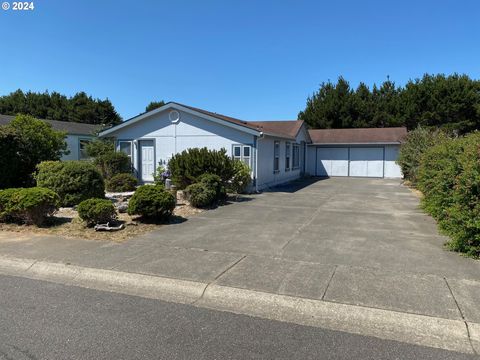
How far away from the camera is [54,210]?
8.90m

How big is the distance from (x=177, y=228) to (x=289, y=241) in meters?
2.76

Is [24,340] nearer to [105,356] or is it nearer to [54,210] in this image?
[105,356]

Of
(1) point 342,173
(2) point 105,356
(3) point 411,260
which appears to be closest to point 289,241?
(3) point 411,260

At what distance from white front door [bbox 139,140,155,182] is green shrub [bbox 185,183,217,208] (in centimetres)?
757

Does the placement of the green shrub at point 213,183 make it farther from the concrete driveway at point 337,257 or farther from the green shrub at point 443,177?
the green shrub at point 443,177

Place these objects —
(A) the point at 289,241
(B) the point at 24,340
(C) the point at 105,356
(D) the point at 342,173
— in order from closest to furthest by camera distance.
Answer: (C) the point at 105,356, (B) the point at 24,340, (A) the point at 289,241, (D) the point at 342,173

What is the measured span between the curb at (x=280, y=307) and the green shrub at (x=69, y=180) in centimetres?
533

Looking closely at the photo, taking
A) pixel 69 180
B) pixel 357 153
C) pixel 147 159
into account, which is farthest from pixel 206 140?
pixel 357 153

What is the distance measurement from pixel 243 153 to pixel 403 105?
26.3 m

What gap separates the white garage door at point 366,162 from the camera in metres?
27.0

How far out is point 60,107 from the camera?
52.2 m

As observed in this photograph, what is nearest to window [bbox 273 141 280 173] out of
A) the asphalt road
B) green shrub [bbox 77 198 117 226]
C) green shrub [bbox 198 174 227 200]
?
green shrub [bbox 198 174 227 200]

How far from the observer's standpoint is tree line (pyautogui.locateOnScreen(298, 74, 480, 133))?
116ft

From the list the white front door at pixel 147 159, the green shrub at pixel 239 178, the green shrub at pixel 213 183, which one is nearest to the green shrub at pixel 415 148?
the green shrub at pixel 239 178
